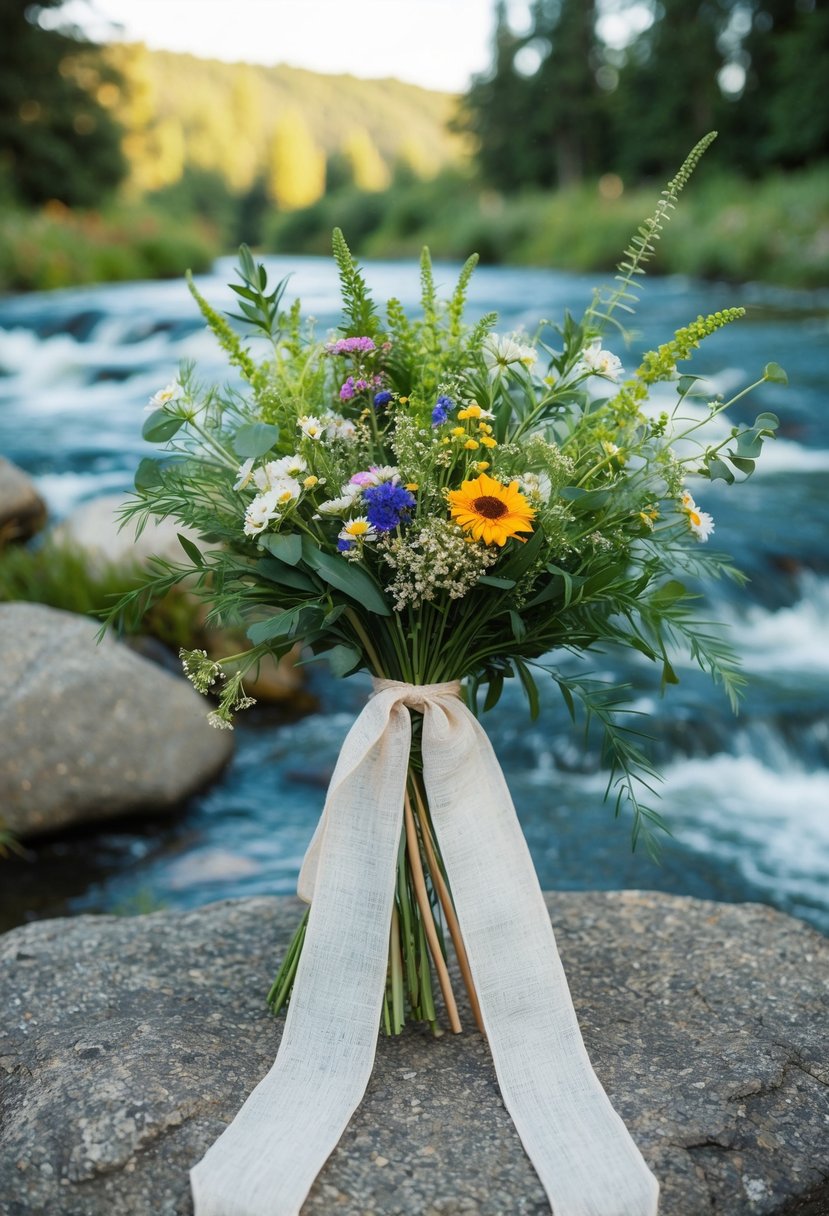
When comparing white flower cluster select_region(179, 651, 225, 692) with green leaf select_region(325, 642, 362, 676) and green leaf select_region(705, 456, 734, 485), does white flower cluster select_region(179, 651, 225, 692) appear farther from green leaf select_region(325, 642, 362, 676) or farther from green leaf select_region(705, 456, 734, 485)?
green leaf select_region(705, 456, 734, 485)

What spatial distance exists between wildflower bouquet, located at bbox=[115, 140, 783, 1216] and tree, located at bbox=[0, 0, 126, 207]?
65.4 feet

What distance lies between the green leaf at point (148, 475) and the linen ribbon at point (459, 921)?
1.82 feet

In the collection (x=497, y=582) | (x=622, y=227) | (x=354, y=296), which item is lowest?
(x=497, y=582)

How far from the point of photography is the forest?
16641 millimetres

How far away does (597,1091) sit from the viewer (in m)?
1.99

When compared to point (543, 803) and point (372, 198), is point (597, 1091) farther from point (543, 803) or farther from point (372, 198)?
point (372, 198)

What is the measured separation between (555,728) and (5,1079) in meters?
3.44

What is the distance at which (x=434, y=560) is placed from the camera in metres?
1.87

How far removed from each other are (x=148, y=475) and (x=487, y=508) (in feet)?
2.11

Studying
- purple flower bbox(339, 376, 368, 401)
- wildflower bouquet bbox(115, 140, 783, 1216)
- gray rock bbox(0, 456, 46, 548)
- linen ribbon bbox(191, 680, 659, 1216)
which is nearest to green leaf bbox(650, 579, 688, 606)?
wildflower bouquet bbox(115, 140, 783, 1216)

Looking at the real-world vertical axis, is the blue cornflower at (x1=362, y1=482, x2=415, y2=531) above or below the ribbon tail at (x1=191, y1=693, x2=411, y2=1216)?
above

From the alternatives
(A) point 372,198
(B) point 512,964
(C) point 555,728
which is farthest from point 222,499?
(A) point 372,198

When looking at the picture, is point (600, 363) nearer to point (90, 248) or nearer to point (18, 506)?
point (18, 506)

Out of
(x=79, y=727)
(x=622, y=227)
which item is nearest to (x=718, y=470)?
(x=79, y=727)
